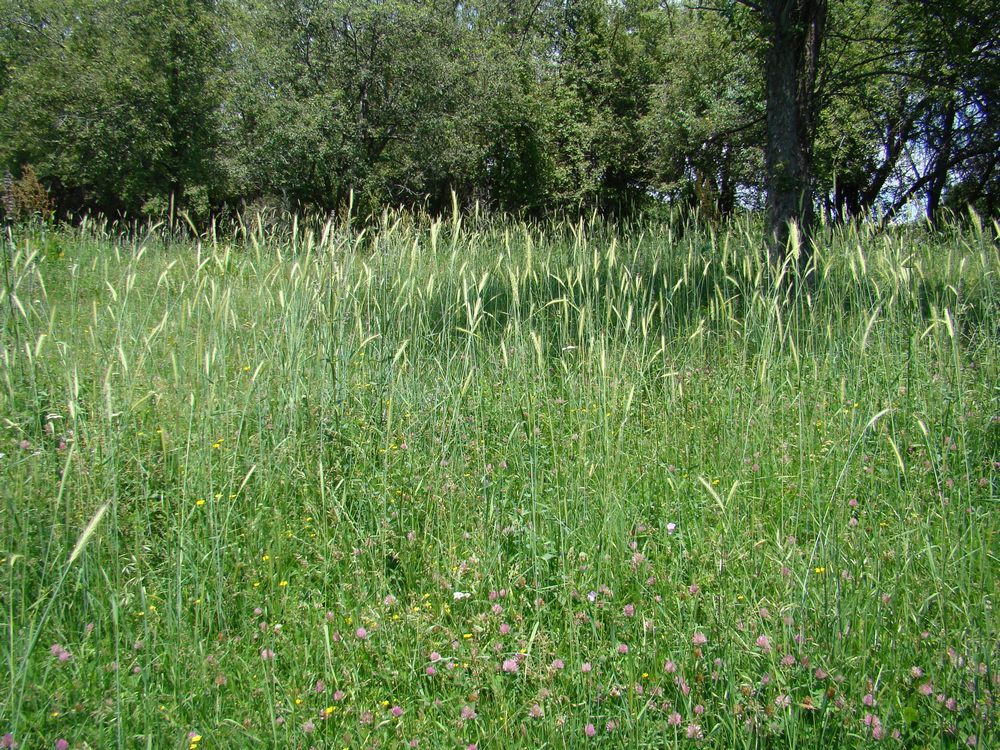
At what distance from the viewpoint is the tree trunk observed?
498 centimetres

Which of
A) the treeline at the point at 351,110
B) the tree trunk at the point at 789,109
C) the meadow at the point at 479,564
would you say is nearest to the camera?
the meadow at the point at 479,564

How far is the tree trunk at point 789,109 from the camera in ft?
16.3

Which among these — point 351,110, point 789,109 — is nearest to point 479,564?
point 789,109

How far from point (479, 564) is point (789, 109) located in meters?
4.79

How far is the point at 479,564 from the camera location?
6.50 ft

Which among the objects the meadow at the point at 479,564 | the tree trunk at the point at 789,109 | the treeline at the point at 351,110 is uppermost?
the treeline at the point at 351,110

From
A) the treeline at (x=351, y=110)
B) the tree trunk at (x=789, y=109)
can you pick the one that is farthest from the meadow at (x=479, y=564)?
the treeline at (x=351, y=110)

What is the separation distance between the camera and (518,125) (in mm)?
20375

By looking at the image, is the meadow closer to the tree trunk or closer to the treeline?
the tree trunk

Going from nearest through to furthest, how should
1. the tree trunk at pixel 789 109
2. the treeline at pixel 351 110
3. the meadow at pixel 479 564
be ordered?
the meadow at pixel 479 564, the tree trunk at pixel 789 109, the treeline at pixel 351 110

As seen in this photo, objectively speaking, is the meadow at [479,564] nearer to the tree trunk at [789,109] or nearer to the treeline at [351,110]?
the tree trunk at [789,109]

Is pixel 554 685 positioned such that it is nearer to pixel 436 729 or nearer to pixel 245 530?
pixel 436 729

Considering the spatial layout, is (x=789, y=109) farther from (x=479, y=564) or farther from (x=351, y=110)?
(x=351, y=110)

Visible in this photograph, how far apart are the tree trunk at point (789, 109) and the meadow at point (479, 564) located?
2.29m
